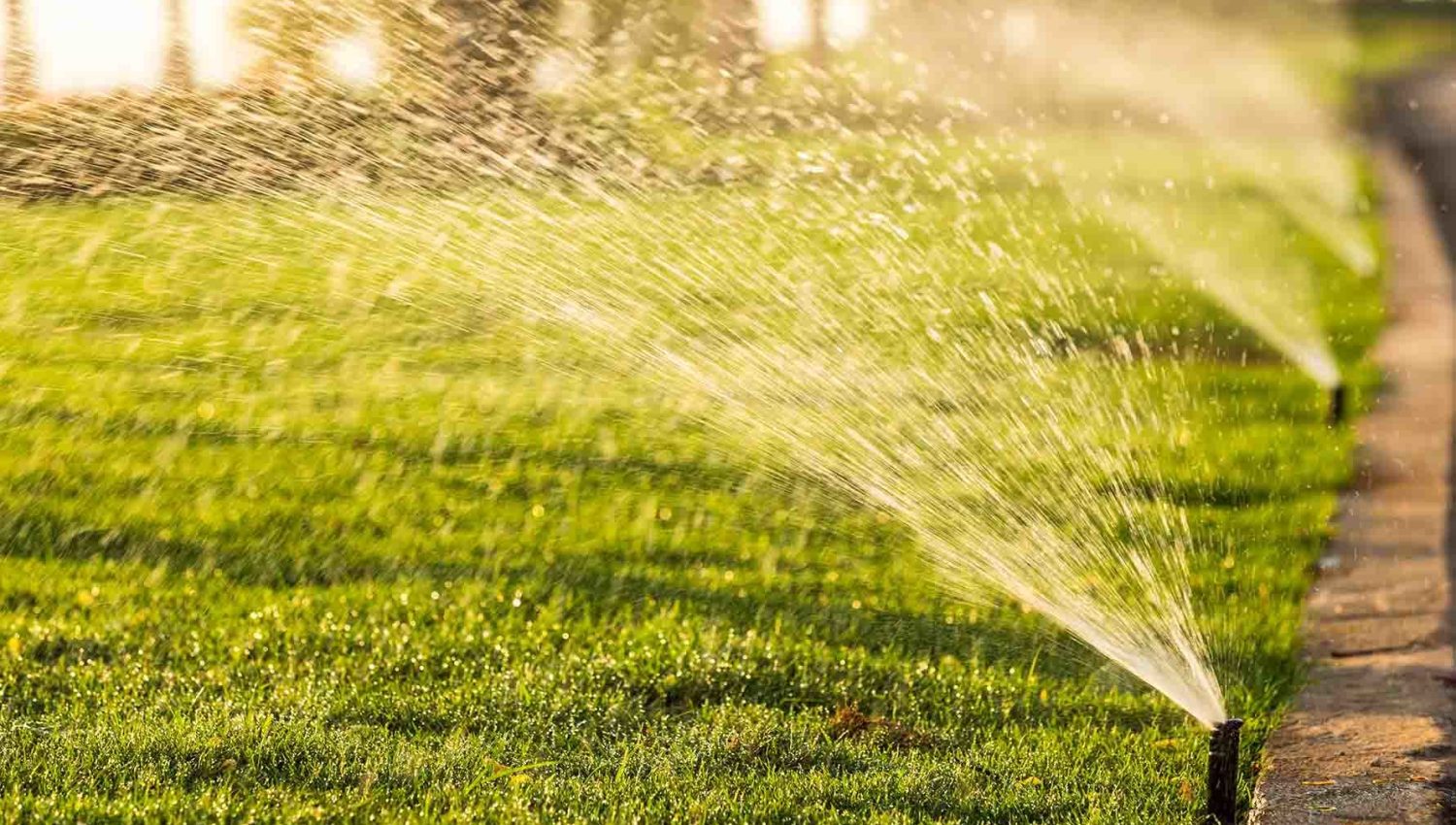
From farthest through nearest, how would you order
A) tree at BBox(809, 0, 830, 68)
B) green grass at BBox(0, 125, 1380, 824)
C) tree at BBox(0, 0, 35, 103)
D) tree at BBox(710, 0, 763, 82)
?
1. tree at BBox(710, 0, 763, 82)
2. tree at BBox(809, 0, 830, 68)
3. tree at BBox(0, 0, 35, 103)
4. green grass at BBox(0, 125, 1380, 824)

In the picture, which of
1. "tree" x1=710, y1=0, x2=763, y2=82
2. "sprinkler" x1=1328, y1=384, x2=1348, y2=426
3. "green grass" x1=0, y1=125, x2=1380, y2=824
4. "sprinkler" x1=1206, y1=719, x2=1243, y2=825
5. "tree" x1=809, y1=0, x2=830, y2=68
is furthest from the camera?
"tree" x1=710, y1=0, x2=763, y2=82

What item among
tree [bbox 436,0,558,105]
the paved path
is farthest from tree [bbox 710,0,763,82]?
the paved path

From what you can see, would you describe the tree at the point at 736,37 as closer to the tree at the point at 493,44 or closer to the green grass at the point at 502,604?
the tree at the point at 493,44

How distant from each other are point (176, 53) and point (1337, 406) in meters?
5.43

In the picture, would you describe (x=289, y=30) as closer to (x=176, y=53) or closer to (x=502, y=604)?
(x=176, y=53)

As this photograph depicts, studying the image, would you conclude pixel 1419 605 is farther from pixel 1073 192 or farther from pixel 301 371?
pixel 1073 192

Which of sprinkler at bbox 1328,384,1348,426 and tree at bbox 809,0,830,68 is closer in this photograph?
sprinkler at bbox 1328,384,1348,426

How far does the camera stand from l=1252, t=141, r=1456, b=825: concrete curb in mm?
3613

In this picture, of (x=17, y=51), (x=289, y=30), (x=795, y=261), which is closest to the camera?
(x=17, y=51)

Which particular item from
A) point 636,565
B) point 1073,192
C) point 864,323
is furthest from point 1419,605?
point 1073,192

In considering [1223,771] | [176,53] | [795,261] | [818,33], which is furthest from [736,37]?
[1223,771]

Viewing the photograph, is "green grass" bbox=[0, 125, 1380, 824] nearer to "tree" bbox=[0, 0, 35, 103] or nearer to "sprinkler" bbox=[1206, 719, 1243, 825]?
"sprinkler" bbox=[1206, 719, 1243, 825]

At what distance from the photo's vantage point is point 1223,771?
3.37m

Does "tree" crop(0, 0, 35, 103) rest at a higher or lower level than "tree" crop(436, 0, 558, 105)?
lower
